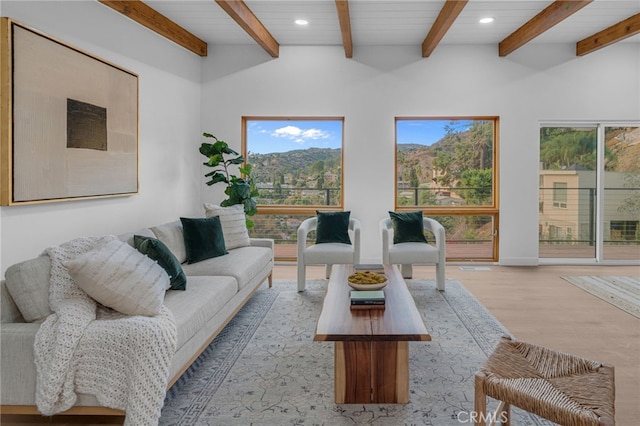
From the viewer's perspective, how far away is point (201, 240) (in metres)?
3.99

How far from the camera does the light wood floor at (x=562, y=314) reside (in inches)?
113

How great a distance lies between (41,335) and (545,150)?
6.20 metres

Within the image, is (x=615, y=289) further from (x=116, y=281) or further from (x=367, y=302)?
(x=116, y=281)

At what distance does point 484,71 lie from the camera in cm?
592

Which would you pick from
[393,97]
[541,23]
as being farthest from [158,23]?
[541,23]

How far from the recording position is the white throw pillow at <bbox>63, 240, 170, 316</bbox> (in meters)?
2.23

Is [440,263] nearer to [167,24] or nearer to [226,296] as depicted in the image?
[226,296]

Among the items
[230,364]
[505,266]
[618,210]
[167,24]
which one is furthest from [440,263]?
[167,24]

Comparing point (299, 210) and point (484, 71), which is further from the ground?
point (484, 71)

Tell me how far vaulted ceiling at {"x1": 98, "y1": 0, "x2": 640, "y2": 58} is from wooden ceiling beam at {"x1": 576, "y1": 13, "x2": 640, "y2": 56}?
0.01 m

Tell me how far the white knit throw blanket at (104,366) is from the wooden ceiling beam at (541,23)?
15.0 feet

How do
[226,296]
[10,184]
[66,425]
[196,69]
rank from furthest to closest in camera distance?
[196,69] → [226,296] → [10,184] → [66,425]

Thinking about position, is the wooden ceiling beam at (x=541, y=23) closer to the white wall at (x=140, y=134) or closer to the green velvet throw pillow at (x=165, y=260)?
the white wall at (x=140, y=134)

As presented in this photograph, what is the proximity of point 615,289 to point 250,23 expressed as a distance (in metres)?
4.93
